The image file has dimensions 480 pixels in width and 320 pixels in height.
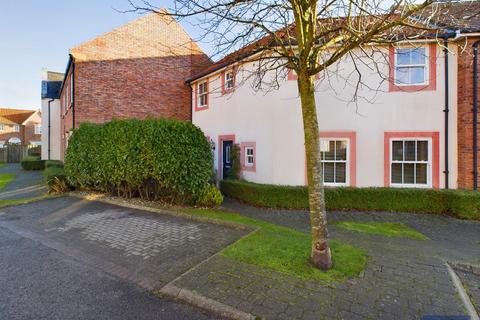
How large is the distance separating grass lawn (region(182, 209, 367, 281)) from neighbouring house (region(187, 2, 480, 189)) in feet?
14.6

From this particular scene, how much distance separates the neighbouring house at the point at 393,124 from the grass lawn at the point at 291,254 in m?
4.44

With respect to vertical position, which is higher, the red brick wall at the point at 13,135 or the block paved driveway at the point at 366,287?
the red brick wall at the point at 13,135

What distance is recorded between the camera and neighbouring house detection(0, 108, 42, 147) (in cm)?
4875

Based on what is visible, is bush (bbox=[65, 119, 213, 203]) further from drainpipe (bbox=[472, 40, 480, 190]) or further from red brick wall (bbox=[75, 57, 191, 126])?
drainpipe (bbox=[472, 40, 480, 190])

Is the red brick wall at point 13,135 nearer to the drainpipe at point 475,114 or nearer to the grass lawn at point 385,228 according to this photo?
the grass lawn at point 385,228

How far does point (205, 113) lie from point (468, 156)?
10.5 meters

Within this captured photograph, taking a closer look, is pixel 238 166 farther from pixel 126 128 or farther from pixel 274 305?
pixel 274 305

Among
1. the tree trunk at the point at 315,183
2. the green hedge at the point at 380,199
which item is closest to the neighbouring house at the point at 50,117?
the green hedge at the point at 380,199

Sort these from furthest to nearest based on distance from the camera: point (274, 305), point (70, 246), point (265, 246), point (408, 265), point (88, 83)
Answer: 1. point (88, 83)
2. point (70, 246)
3. point (265, 246)
4. point (408, 265)
5. point (274, 305)

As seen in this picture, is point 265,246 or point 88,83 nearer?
point 265,246

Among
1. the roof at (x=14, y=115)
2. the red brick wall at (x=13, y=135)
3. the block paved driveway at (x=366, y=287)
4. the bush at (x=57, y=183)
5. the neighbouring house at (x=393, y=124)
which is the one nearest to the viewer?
the block paved driveway at (x=366, y=287)

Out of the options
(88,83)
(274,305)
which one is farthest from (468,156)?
(88,83)

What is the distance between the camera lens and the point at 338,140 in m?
9.83

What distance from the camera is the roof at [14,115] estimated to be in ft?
163
